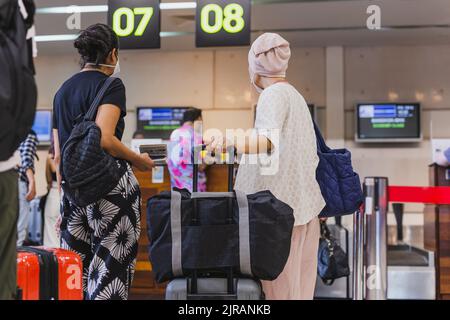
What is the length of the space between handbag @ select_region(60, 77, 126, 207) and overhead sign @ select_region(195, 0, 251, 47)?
104 inches

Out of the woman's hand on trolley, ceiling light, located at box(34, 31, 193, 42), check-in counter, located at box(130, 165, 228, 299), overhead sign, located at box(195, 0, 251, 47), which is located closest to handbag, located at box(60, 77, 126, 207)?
the woman's hand on trolley

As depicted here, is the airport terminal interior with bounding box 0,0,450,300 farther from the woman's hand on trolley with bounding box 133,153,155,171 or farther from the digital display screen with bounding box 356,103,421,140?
the woman's hand on trolley with bounding box 133,153,155,171

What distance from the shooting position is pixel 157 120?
9.02 metres

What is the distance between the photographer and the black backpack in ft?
4.16

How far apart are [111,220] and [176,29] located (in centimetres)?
573

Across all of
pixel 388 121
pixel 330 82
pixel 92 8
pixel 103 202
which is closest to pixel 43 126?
pixel 330 82

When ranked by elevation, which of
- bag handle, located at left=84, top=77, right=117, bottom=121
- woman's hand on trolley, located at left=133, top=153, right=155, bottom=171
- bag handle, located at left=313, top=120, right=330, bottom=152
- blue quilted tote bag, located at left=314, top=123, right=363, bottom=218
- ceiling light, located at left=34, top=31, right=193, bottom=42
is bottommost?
blue quilted tote bag, located at left=314, top=123, right=363, bottom=218

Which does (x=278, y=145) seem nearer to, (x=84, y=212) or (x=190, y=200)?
(x=190, y=200)

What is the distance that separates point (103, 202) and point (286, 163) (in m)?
0.69

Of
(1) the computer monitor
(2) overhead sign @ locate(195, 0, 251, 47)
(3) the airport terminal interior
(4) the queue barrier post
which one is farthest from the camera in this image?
(1) the computer monitor

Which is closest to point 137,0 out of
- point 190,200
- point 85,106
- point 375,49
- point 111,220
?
point 85,106

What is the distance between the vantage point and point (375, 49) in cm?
859

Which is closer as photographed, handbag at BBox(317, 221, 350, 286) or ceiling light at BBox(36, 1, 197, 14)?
handbag at BBox(317, 221, 350, 286)
